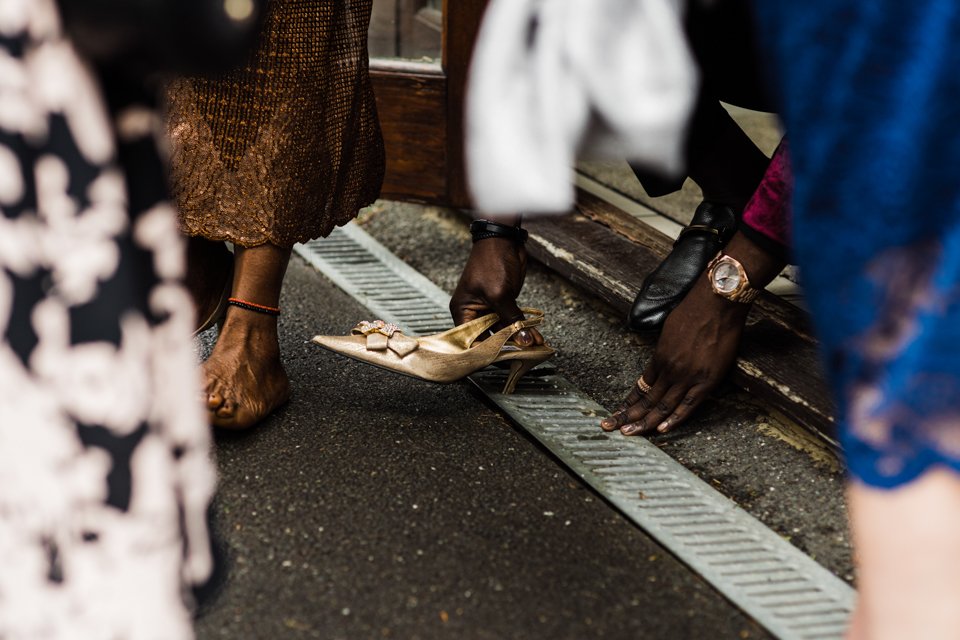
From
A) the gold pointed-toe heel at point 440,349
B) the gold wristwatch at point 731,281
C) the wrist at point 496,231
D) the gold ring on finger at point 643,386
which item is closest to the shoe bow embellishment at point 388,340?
the gold pointed-toe heel at point 440,349

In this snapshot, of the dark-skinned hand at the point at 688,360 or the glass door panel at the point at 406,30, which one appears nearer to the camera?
the dark-skinned hand at the point at 688,360

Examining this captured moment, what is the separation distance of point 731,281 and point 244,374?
2.79ft

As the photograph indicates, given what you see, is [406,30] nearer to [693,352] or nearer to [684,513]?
[693,352]

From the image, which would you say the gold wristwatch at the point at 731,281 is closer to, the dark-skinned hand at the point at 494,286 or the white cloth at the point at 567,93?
the dark-skinned hand at the point at 494,286

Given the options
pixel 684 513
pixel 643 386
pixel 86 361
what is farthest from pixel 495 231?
pixel 86 361

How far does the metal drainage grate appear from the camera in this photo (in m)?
1.51

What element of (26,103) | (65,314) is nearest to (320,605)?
(65,314)

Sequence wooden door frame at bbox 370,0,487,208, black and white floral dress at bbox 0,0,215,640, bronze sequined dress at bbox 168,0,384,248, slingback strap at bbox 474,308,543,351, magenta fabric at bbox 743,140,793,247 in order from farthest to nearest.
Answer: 1. wooden door frame at bbox 370,0,487,208
2. slingback strap at bbox 474,308,543,351
3. bronze sequined dress at bbox 168,0,384,248
4. magenta fabric at bbox 743,140,793,247
5. black and white floral dress at bbox 0,0,215,640

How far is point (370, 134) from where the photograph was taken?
2168mm

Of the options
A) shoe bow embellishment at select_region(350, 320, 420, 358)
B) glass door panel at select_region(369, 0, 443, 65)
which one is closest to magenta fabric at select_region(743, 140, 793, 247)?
shoe bow embellishment at select_region(350, 320, 420, 358)

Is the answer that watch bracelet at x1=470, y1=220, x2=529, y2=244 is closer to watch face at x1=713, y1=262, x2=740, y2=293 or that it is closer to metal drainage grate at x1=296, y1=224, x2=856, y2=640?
metal drainage grate at x1=296, y1=224, x2=856, y2=640

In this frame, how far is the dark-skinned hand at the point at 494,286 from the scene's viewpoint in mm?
2131

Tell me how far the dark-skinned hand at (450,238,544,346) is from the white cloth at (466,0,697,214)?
3.90ft

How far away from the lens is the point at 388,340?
2.01m
